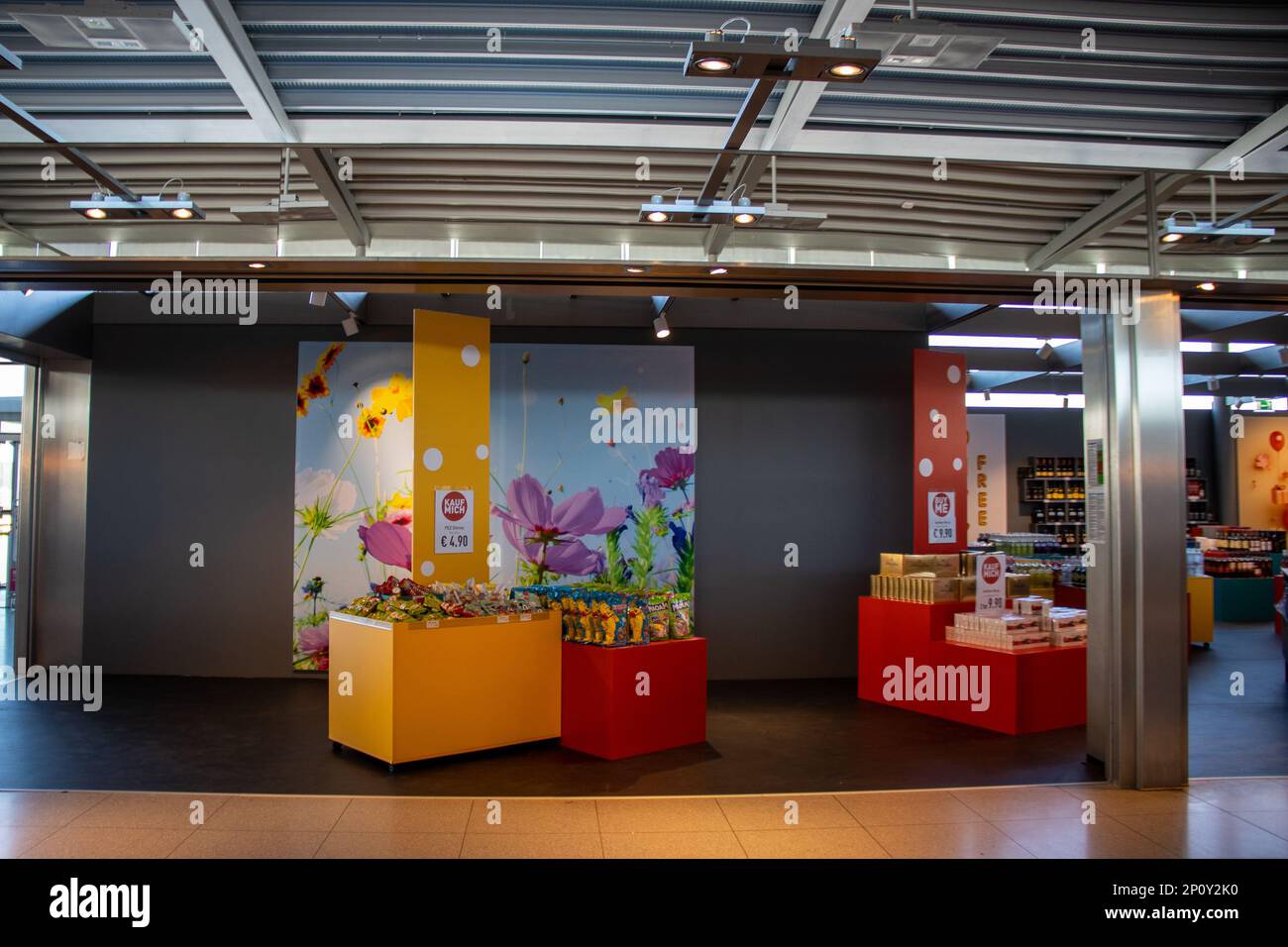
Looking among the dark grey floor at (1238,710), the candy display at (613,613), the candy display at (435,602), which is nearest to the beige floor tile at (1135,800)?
the dark grey floor at (1238,710)

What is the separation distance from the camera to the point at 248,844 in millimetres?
4945

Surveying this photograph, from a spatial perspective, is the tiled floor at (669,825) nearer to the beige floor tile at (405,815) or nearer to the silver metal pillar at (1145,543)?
the beige floor tile at (405,815)

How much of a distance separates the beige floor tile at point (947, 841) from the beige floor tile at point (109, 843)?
12.1ft

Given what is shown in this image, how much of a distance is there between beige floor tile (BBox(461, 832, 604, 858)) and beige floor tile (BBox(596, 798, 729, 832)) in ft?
0.80

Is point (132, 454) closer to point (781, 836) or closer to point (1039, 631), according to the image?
point (781, 836)

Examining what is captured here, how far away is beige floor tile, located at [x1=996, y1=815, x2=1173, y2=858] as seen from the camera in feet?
16.1

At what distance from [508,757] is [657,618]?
57.2 inches

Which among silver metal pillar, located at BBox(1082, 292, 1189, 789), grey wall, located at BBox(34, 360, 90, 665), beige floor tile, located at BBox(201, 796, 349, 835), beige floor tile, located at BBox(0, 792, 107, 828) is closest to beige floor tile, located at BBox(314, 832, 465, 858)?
beige floor tile, located at BBox(201, 796, 349, 835)

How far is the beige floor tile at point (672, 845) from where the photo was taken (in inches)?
191

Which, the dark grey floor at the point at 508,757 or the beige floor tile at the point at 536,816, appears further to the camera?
the dark grey floor at the point at 508,757

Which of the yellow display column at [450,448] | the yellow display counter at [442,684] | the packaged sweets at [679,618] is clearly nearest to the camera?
the yellow display counter at [442,684]

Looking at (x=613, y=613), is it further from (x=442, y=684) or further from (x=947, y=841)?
(x=947, y=841)

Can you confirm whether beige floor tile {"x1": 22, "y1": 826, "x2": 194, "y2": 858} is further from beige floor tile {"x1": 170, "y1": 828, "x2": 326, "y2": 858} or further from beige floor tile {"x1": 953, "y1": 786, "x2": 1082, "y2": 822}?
beige floor tile {"x1": 953, "y1": 786, "x2": 1082, "y2": 822}

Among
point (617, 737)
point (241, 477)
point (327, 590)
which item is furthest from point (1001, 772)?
point (241, 477)
